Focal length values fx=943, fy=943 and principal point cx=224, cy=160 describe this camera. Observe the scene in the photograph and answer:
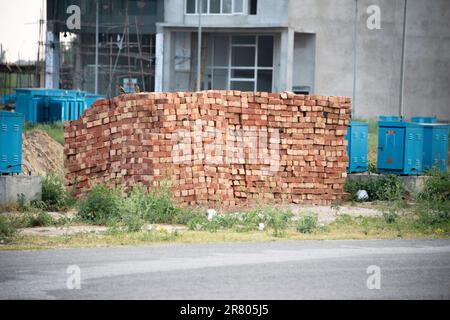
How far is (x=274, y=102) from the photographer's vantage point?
2050 centimetres

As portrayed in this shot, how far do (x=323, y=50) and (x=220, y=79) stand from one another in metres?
6.66

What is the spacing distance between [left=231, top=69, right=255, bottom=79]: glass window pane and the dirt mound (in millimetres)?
29649

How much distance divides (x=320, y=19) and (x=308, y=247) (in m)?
45.4

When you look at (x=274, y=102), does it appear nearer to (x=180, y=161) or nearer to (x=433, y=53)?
(x=180, y=161)

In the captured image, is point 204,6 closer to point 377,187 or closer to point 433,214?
point 377,187

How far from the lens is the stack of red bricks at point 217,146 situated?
1897cm

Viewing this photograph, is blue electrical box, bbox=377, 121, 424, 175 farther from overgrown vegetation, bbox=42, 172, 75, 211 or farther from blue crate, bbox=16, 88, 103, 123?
blue crate, bbox=16, 88, 103, 123

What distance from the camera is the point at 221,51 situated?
58.8m

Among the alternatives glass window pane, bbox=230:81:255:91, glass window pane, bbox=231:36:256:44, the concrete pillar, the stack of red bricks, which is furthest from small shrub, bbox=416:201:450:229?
glass window pane, bbox=231:36:256:44

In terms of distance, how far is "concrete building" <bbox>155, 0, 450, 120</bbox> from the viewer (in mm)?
57344

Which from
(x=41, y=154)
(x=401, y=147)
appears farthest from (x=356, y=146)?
(x=41, y=154)

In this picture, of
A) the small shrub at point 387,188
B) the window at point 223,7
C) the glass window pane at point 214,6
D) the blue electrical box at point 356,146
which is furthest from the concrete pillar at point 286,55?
the small shrub at point 387,188

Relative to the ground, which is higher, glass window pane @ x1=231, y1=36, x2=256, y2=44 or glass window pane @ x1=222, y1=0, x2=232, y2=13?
glass window pane @ x1=222, y1=0, x2=232, y2=13
